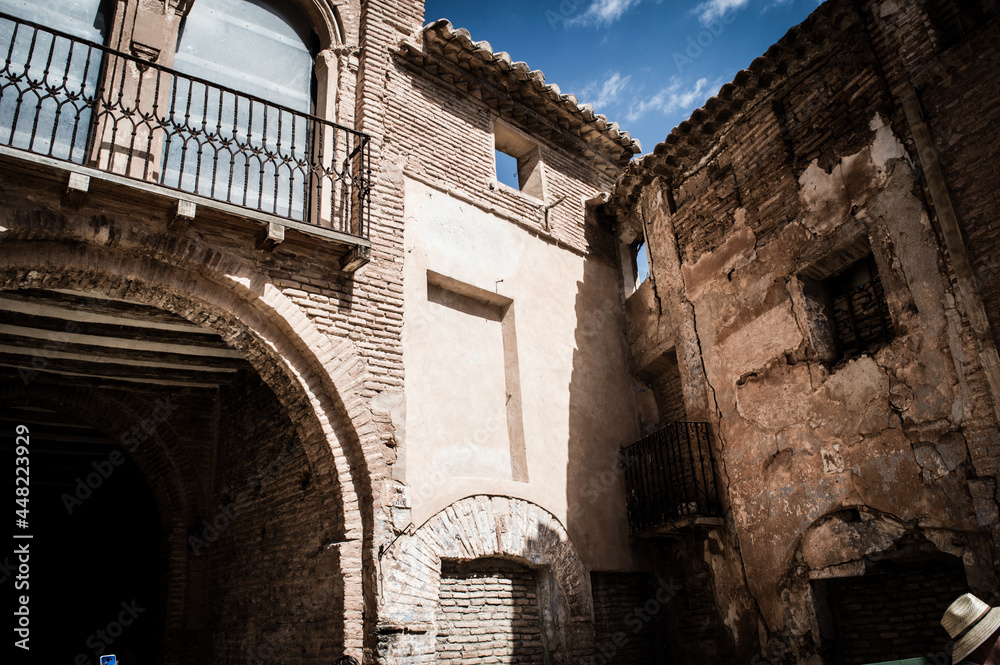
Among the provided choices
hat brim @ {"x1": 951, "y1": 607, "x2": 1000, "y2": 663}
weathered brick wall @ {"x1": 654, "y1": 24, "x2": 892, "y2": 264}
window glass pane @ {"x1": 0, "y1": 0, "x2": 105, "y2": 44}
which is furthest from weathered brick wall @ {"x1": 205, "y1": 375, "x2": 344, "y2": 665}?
weathered brick wall @ {"x1": 654, "y1": 24, "x2": 892, "y2": 264}

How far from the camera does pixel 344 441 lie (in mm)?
5918

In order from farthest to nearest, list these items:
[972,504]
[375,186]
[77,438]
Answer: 1. [77,438]
2. [375,186]
3. [972,504]

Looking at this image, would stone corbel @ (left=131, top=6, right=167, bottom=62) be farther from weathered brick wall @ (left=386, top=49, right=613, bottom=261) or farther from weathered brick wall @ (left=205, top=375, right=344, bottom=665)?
weathered brick wall @ (left=205, top=375, right=344, bottom=665)

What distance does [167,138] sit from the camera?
5.90 meters

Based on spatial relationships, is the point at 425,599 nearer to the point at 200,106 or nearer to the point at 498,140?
the point at 200,106

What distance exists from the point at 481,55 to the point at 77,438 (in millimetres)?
7173

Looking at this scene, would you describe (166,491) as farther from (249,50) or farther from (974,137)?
(974,137)

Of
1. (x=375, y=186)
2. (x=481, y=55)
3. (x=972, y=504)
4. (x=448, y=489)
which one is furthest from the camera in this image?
(x=481, y=55)

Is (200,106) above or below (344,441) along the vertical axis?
above

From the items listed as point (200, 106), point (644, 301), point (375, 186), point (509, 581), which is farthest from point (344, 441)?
point (644, 301)

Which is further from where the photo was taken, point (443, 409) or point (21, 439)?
point (21, 439)

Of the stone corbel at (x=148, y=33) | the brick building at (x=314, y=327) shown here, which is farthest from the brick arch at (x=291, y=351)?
the stone corbel at (x=148, y=33)

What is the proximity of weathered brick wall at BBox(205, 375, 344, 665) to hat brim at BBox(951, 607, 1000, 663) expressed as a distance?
4.25 metres

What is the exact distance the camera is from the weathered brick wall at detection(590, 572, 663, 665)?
278 inches
